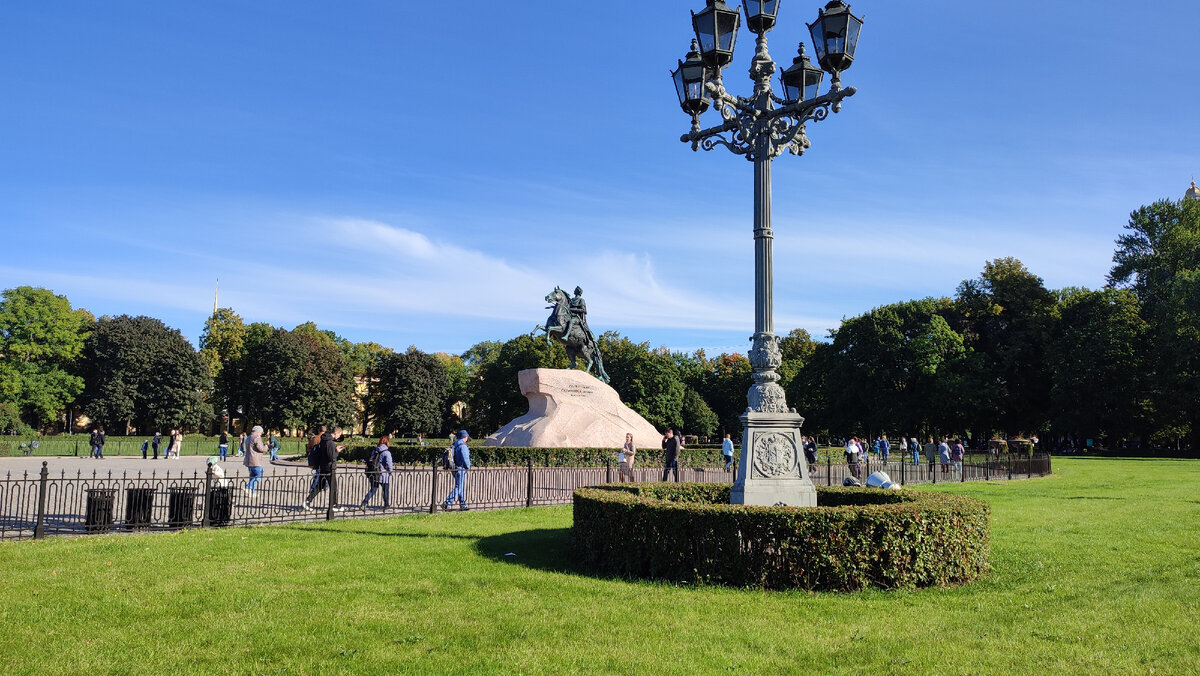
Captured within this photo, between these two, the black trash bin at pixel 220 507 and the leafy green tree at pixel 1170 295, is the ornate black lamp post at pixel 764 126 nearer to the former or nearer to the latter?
the black trash bin at pixel 220 507

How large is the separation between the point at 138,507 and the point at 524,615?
9125 mm

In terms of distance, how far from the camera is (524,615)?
6.84 metres

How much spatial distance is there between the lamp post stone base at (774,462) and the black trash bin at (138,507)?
31.8 ft

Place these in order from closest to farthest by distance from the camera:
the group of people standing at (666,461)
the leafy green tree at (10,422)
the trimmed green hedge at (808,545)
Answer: the trimmed green hedge at (808,545), the group of people standing at (666,461), the leafy green tree at (10,422)

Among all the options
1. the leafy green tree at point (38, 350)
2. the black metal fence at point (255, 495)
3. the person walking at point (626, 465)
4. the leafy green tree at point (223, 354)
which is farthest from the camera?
the leafy green tree at point (223, 354)

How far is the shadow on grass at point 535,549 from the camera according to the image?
9.38 m

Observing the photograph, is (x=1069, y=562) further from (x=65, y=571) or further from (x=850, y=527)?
(x=65, y=571)

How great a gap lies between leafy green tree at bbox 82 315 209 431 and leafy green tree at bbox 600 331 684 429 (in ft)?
112

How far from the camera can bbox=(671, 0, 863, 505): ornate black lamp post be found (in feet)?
31.8

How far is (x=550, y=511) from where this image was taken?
16.0 metres

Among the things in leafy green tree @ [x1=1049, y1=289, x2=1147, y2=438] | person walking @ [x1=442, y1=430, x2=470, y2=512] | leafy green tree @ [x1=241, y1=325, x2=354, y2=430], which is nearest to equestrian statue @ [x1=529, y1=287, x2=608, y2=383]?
person walking @ [x1=442, y1=430, x2=470, y2=512]

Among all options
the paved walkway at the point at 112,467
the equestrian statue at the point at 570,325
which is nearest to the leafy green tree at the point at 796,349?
the equestrian statue at the point at 570,325

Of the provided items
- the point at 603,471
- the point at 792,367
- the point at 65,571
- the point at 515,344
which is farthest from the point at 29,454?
the point at 792,367

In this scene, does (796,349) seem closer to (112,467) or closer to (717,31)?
(112,467)
